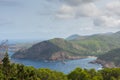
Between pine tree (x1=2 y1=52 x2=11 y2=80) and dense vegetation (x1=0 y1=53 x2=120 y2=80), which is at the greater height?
pine tree (x1=2 y1=52 x2=11 y2=80)

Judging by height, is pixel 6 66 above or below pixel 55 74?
above

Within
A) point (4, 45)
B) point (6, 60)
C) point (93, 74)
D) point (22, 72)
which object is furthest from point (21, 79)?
point (93, 74)

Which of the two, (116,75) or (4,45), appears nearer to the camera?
(4,45)

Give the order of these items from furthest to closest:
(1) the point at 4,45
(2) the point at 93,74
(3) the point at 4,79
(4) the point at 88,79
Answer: (2) the point at 93,74, (4) the point at 88,79, (3) the point at 4,79, (1) the point at 4,45

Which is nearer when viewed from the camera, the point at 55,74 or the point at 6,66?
the point at 6,66

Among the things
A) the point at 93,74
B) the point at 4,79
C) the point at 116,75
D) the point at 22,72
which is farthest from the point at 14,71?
the point at 116,75

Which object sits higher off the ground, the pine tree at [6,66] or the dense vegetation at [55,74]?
the pine tree at [6,66]

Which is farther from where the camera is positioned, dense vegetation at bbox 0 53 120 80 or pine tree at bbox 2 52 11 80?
dense vegetation at bbox 0 53 120 80

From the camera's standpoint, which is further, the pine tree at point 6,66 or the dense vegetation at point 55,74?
the dense vegetation at point 55,74

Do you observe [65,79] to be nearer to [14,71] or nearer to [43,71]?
[43,71]

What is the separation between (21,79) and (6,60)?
7939mm

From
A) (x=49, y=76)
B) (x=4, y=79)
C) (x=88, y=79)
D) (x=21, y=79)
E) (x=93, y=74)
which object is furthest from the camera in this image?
(x=93, y=74)

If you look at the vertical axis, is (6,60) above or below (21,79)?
above

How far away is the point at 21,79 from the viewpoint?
72.6 metres
